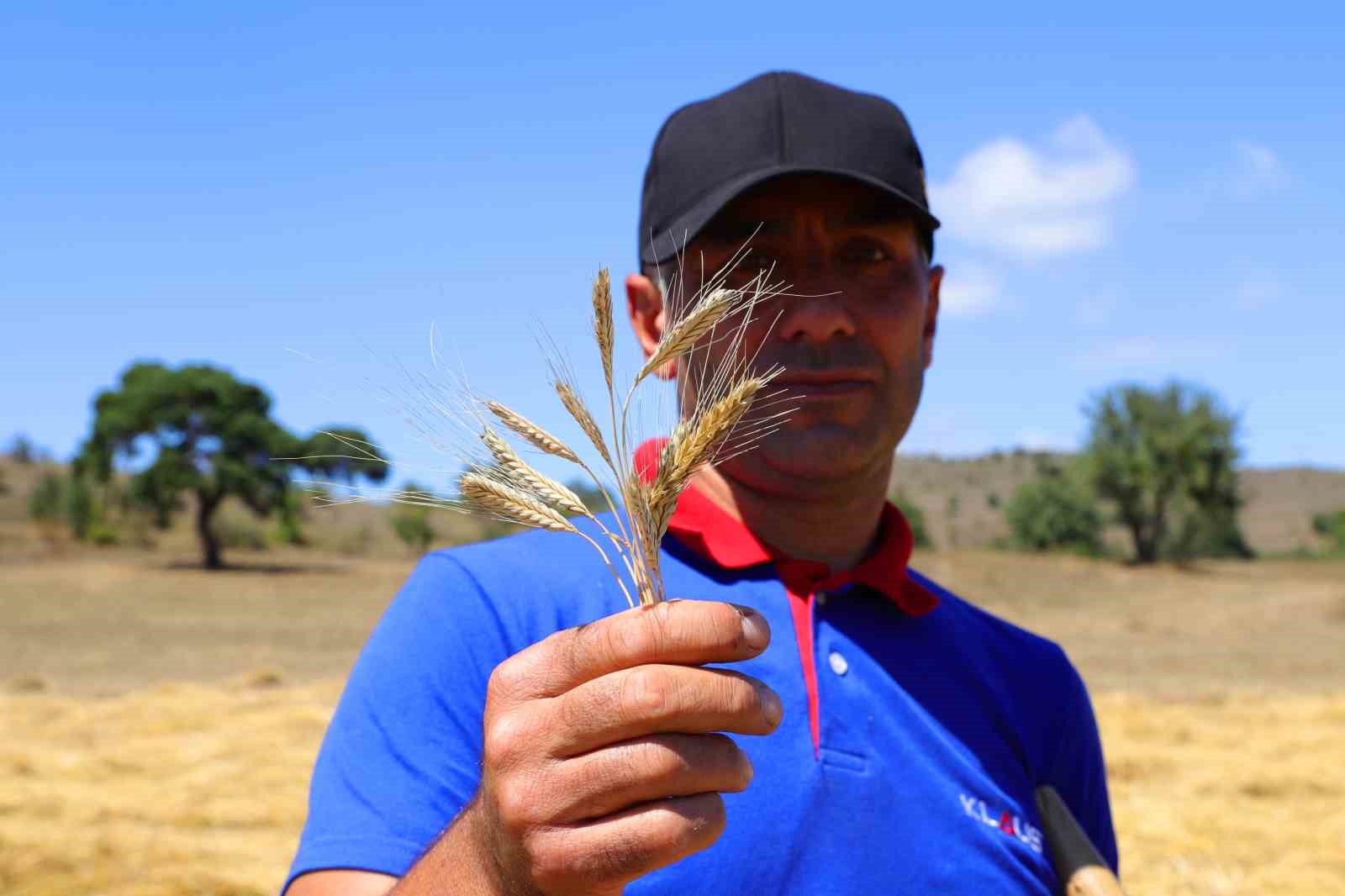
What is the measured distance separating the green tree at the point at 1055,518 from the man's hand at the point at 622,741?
147 ft

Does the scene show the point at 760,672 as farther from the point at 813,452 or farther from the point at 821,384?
the point at 821,384

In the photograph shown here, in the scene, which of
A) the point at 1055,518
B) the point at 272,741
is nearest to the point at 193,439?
the point at 272,741

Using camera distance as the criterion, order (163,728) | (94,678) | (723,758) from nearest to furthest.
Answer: (723,758), (163,728), (94,678)

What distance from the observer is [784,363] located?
92.9 inches

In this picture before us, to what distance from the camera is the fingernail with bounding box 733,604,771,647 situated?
1.49 meters

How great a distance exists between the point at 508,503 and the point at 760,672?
2.92 feet

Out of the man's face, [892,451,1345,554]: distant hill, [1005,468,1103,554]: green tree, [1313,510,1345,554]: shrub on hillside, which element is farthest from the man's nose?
[892,451,1345,554]: distant hill

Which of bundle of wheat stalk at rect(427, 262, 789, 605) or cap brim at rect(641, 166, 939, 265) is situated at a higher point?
cap brim at rect(641, 166, 939, 265)

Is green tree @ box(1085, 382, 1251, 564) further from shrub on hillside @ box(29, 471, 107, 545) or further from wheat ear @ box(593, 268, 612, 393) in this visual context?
wheat ear @ box(593, 268, 612, 393)

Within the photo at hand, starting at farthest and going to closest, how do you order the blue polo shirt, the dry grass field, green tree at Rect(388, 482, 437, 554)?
green tree at Rect(388, 482, 437, 554), the dry grass field, the blue polo shirt

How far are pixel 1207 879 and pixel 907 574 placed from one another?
12.5ft

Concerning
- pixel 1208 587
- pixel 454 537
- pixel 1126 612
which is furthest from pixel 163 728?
pixel 454 537

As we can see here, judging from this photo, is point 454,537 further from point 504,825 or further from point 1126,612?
point 504,825

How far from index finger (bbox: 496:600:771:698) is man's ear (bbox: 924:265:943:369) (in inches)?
60.2
